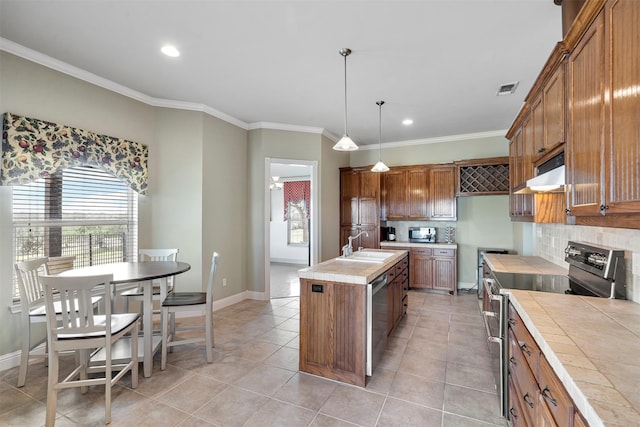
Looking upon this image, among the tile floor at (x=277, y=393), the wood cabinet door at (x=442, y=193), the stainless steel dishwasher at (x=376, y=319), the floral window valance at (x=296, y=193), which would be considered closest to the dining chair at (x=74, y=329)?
the tile floor at (x=277, y=393)

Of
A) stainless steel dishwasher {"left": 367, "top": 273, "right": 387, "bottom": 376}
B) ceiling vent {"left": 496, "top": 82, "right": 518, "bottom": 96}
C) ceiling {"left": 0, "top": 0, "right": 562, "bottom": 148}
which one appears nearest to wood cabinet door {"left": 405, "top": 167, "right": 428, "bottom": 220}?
ceiling {"left": 0, "top": 0, "right": 562, "bottom": 148}

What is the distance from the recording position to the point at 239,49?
8.86 feet

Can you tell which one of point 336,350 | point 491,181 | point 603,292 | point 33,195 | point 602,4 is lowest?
point 336,350

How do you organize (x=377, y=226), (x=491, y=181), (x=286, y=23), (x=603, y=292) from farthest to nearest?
1. (x=377, y=226)
2. (x=491, y=181)
3. (x=286, y=23)
4. (x=603, y=292)

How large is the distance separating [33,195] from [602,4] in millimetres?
4317

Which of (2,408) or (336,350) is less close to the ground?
(336,350)

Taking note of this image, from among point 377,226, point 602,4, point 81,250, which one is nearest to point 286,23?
point 602,4

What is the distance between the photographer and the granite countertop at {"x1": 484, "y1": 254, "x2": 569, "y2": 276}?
2.59m

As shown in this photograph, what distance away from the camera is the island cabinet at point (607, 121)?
109cm

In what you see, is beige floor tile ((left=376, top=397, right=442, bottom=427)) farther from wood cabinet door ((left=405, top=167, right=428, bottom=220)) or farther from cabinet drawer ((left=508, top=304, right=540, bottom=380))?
wood cabinet door ((left=405, top=167, right=428, bottom=220))

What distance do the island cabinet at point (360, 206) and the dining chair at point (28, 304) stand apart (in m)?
4.39

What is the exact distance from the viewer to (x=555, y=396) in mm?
1045

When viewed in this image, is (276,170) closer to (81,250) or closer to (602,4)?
(81,250)

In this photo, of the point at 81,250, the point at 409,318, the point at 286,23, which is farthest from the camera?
the point at 409,318
